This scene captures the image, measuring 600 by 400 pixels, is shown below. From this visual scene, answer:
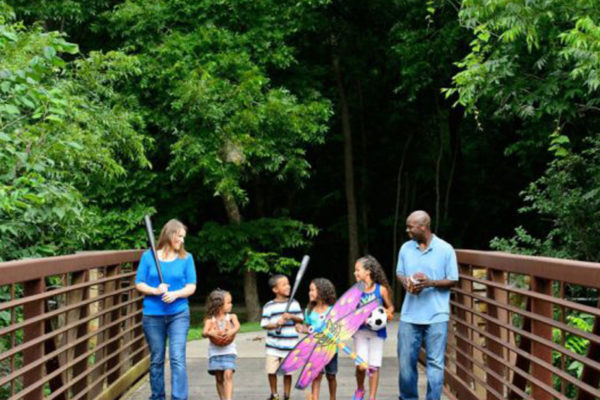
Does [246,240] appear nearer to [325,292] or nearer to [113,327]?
[113,327]

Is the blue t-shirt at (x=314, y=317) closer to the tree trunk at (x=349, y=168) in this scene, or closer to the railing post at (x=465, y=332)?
the railing post at (x=465, y=332)

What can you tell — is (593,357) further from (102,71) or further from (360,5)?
(360,5)

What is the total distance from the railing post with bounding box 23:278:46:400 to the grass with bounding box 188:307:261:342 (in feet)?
30.9

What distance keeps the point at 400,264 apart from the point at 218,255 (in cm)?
1377

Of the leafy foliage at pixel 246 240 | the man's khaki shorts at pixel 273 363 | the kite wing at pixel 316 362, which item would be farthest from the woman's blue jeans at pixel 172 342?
the leafy foliage at pixel 246 240

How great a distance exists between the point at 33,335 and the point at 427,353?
10.6 ft

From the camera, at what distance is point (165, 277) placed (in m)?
7.51

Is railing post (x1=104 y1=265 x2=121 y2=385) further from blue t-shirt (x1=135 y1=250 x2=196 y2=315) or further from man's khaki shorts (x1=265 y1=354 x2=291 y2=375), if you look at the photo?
man's khaki shorts (x1=265 y1=354 x2=291 y2=375)

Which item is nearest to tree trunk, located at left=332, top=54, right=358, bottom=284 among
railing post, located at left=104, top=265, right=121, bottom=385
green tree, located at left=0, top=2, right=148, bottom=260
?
green tree, located at left=0, top=2, right=148, bottom=260

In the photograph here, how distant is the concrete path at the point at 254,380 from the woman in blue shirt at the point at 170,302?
2.38 feet

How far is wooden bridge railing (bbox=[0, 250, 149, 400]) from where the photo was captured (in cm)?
516

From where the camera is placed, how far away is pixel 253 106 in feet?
61.7

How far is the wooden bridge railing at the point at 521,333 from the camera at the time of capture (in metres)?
4.41

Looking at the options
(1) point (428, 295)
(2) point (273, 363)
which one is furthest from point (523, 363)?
(2) point (273, 363)
